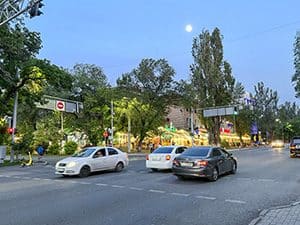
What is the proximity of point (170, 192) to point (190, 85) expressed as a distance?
44.3 m

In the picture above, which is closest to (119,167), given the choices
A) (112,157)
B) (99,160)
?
(112,157)

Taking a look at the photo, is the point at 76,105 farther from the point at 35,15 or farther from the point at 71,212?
the point at 71,212

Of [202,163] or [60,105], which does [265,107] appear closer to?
[60,105]

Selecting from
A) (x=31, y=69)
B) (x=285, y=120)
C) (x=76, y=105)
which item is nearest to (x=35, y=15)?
(x=31, y=69)

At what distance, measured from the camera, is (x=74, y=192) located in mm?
12211

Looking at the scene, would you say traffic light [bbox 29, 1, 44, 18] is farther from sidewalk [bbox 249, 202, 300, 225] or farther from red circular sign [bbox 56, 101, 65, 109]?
red circular sign [bbox 56, 101, 65, 109]

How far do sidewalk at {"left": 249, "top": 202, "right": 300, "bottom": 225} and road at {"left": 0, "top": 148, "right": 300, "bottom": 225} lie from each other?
0.34 meters

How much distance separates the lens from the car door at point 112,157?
1950 centimetres

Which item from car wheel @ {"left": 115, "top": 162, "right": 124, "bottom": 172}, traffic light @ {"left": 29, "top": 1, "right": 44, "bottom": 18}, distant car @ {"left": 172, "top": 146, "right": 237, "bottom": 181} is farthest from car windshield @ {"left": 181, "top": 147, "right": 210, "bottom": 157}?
traffic light @ {"left": 29, "top": 1, "right": 44, "bottom": 18}

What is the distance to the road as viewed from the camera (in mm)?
8062

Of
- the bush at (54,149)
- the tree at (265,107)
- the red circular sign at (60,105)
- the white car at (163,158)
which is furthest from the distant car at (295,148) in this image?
the tree at (265,107)

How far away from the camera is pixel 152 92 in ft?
185

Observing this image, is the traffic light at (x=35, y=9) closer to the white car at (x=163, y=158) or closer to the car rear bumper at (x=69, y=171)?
the car rear bumper at (x=69, y=171)

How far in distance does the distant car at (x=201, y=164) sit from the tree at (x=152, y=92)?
38772 mm
